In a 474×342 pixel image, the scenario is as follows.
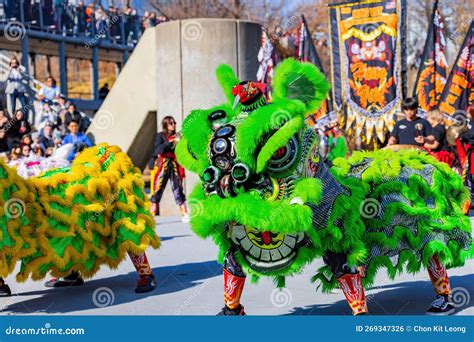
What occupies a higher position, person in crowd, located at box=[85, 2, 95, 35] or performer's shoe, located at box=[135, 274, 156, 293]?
person in crowd, located at box=[85, 2, 95, 35]

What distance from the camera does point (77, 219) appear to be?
5164 mm

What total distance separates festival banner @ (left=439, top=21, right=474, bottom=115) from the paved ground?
6.11 m

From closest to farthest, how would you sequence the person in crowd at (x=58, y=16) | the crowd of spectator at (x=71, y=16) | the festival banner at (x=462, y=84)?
the festival banner at (x=462, y=84), the crowd of spectator at (x=71, y=16), the person in crowd at (x=58, y=16)

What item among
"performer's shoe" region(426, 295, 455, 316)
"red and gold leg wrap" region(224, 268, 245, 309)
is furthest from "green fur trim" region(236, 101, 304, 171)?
"performer's shoe" region(426, 295, 455, 316)

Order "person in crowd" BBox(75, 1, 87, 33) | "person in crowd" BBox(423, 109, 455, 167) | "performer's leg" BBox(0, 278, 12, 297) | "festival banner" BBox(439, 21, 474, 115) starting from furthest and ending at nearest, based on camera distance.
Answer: "person in crowd" BBox(75, 1, 87, 33) → "festival banner" BBox(439, 21, 474, 115) → "person in crowd" BBox(423, 109, 455, 167) → "performer's leg" BBox(0, 278, 12, 297)

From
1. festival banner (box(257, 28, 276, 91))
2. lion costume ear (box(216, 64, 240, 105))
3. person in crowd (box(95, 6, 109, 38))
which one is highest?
person in crowd (box(95, 6, 109, 38))

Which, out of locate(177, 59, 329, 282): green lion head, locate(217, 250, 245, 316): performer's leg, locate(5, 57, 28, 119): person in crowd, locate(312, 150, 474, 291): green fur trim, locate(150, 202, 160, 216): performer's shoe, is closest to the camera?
locate(177, 59, 329, 282): green lion head

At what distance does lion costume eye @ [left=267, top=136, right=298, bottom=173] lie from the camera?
3.71 metres

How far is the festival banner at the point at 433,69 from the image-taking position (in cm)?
1220

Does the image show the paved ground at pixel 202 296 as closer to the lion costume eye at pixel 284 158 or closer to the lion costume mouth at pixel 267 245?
the lion costume mouth at pixel 267 245

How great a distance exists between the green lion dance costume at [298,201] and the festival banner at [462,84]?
7552mm

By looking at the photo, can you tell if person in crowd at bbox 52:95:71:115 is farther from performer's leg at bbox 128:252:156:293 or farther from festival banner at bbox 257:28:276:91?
performer's leg at bbox 128:252:156:293

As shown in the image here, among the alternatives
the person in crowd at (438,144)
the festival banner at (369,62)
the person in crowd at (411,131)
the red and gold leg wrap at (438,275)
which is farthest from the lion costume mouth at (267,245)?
the festival banner at (369,62)
